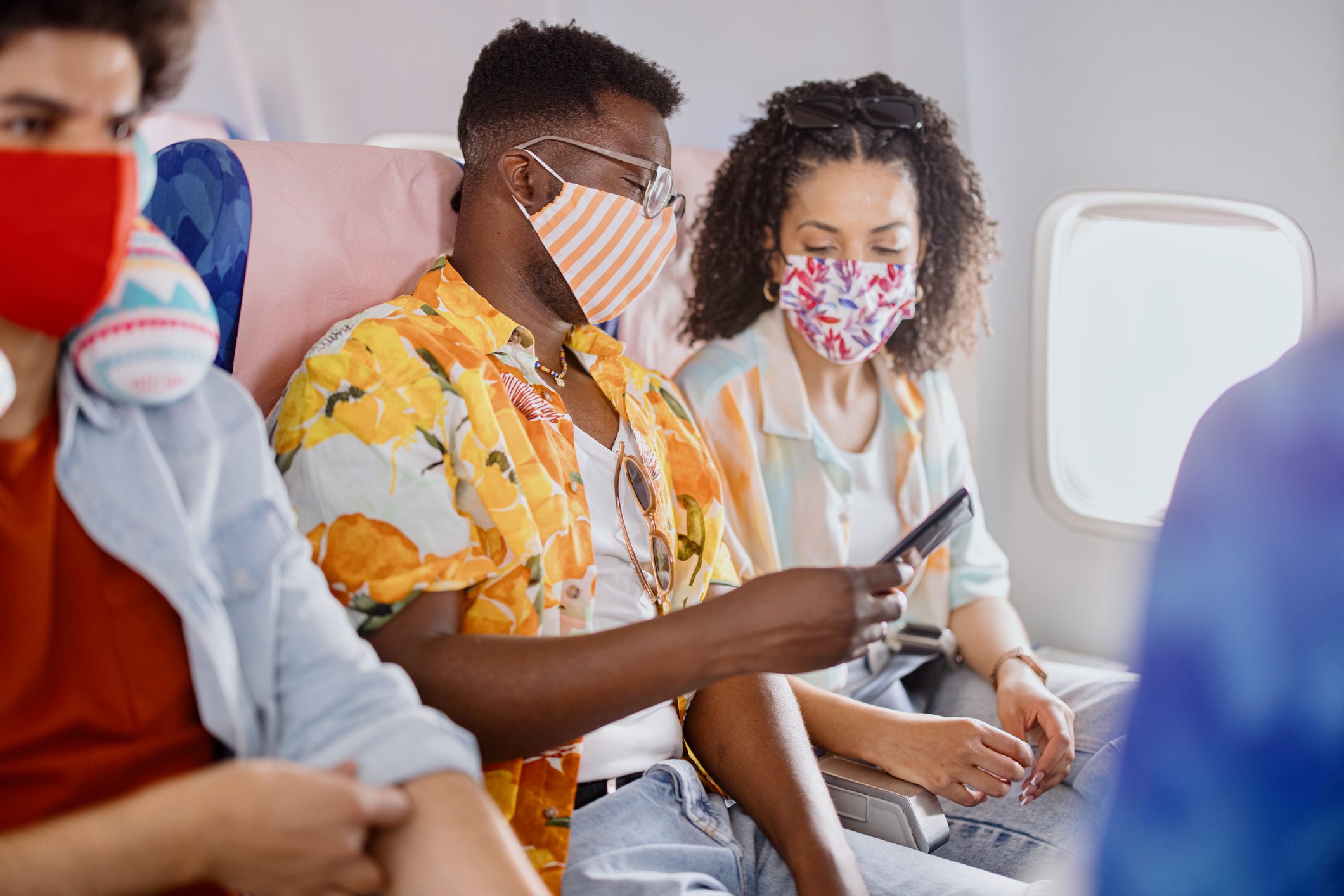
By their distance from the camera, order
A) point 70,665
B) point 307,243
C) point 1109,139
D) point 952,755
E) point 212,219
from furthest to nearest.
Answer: point 1109,139 < point 952,755 < point 307,243 < point 212,219 < point 70,665

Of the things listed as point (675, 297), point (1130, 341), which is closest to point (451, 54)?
point (675, 297)

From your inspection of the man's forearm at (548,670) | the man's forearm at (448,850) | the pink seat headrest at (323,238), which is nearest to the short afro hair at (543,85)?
the pink seat headrest at (323,238)

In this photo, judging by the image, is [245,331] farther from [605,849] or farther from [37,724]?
[605,849]

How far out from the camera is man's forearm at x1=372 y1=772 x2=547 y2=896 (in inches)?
39.6

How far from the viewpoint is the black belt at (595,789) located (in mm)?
1527

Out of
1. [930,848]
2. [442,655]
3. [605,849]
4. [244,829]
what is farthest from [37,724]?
[930,848]

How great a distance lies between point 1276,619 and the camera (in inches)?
28.9

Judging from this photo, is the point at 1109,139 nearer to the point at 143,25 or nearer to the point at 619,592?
the point at 619,592

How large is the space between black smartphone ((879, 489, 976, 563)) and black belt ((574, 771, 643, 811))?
0.48 metres

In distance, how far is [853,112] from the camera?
2512mm

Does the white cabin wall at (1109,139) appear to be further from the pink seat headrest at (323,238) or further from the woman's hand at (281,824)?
the woman's hand at (281,824)

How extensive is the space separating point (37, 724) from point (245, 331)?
2.62ft

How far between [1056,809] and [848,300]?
3.62 ft

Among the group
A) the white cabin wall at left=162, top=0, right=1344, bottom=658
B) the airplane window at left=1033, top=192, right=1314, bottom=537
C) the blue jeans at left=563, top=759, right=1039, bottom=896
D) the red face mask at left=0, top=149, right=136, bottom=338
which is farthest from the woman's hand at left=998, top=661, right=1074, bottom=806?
the red face mask at left=0, top=149, right=136, bottom=338
